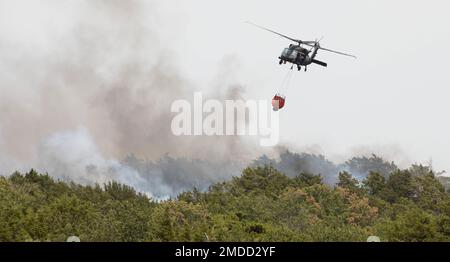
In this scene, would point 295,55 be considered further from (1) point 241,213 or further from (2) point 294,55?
(1) point 241,213

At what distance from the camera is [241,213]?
108750mm

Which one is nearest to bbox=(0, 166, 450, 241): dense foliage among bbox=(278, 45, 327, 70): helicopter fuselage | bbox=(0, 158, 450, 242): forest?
bbox=(0, 158, 450, 242): forest

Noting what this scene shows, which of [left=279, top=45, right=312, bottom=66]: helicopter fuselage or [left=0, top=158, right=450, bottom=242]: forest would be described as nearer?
[left=279, top=45, right=312, bottom=66]: helicopter fuselage

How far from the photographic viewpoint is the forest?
83.8 metres

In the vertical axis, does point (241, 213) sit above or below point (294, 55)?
below

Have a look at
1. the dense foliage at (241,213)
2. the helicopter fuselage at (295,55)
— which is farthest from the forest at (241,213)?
the helicopter fuselage at (295,55)

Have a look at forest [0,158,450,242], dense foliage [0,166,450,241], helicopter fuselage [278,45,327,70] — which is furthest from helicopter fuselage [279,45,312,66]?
forest [0,158,450,242]

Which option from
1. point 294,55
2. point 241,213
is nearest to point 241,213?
point 241,213

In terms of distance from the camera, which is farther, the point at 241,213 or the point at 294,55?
the point at 241,213

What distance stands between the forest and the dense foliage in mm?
136

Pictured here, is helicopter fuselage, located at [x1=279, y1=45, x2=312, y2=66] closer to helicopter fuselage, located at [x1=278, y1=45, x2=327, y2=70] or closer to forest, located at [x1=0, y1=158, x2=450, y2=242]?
helicopter fuselage, located at [x1=278, y1=45, x2=327, y2=70]
